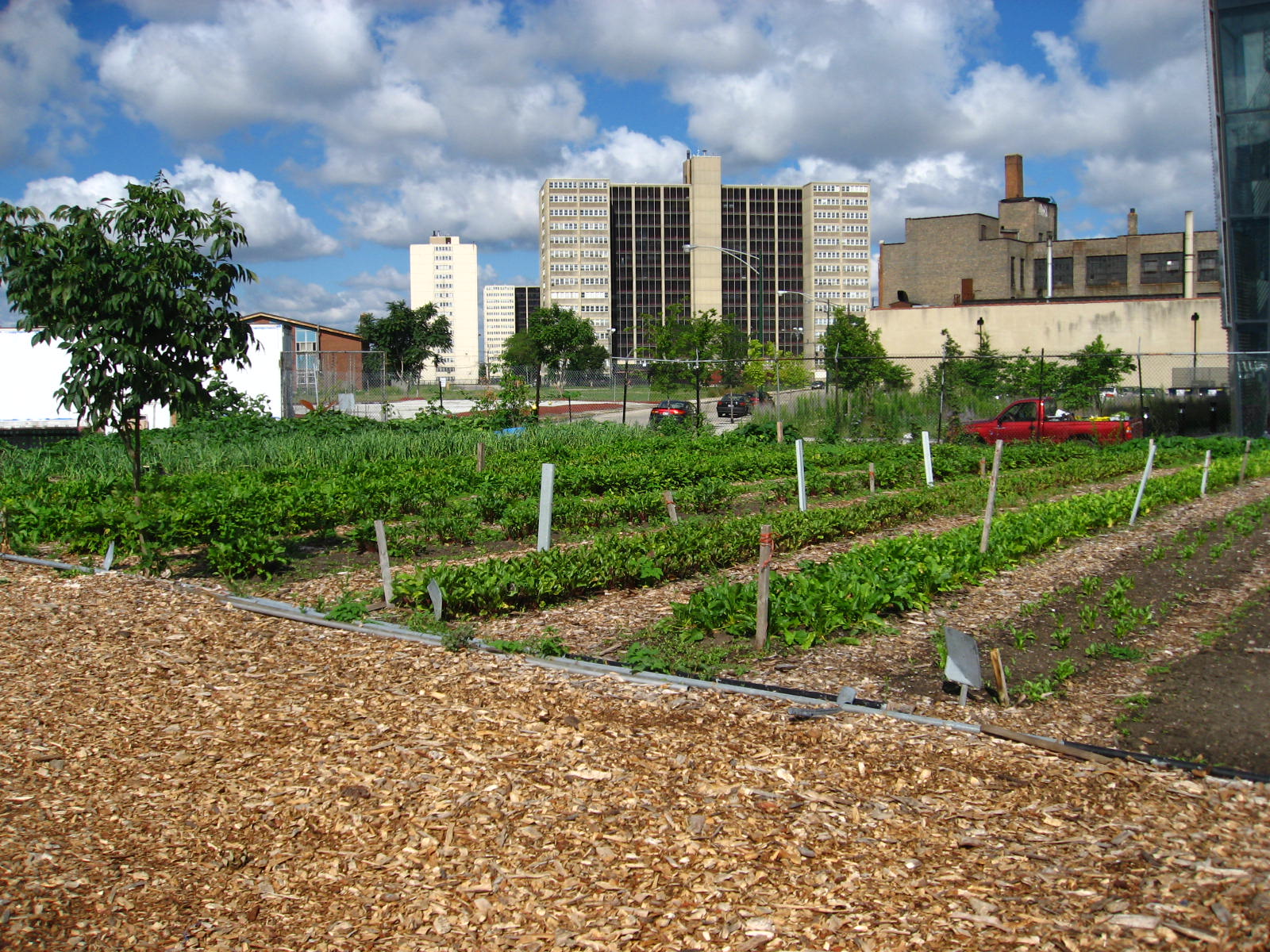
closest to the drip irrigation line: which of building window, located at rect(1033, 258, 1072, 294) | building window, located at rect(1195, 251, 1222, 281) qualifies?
building window, located at rect(1033, 258, 1072, 294)

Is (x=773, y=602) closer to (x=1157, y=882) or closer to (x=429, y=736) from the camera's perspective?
(x=429, y=736)

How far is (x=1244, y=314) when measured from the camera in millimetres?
28984

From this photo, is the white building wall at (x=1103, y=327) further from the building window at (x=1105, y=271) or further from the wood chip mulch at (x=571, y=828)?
the wood chip mulch at (x=571, y=828)

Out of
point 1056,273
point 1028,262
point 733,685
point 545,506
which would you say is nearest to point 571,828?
point 733,685

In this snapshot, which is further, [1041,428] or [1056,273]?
[1056,273]

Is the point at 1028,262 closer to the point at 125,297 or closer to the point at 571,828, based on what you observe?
the point at 125,297

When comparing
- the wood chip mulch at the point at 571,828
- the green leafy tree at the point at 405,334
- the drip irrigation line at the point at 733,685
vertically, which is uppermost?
the green leafy tree at the point at 405,334

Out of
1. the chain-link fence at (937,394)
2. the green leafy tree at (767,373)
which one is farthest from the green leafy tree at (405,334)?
the chain-link fence at (937,394)

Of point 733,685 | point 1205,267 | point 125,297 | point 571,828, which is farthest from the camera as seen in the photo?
point 1205,267

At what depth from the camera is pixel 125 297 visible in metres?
9.83

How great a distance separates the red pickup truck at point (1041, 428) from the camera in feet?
80.7

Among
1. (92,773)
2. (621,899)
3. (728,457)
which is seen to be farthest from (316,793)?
(728,457)

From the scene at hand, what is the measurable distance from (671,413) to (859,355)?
20.0 metres

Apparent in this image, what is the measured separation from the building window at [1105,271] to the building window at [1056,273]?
46.7 inches
